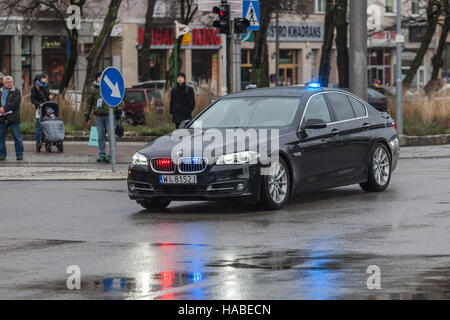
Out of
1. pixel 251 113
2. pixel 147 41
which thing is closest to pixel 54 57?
pixel 147 41

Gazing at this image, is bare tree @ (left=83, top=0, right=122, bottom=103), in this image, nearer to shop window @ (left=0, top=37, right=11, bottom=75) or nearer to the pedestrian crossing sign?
the pedestrian crossing sign

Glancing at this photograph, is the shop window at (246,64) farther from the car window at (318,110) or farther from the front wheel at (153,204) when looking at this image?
the front wheel at (153,204)

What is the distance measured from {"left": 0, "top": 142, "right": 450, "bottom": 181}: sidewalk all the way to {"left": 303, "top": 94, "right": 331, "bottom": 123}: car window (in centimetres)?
493

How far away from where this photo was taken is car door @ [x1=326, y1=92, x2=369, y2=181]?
15.8 meters

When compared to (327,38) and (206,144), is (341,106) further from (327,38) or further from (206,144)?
(327,38)

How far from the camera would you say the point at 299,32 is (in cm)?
7369

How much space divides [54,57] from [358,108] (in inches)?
1780

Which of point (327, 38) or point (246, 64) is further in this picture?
point (246, 64)

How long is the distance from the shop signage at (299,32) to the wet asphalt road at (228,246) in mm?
55915

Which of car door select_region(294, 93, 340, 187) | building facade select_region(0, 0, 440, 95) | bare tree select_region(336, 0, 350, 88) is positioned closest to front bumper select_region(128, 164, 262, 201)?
car door select_region(294, 93, 340, 187)

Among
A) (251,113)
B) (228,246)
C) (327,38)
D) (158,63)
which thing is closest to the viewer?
(228,246)

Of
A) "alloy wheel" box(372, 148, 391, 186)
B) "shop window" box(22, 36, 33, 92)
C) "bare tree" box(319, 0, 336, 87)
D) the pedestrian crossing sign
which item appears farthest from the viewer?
"shop window" box(22, 36, 33, 92)

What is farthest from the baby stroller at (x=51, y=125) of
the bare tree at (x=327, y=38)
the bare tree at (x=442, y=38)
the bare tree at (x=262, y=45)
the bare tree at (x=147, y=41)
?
the bare tree at (x=147, y=41)
